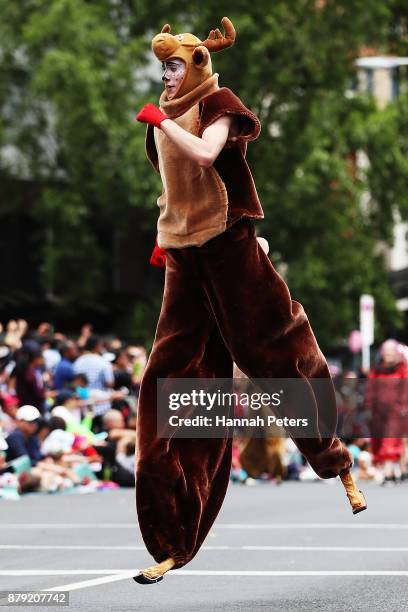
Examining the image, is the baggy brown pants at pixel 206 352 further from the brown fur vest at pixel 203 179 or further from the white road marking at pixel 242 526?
the white road marking at pixel 242 526

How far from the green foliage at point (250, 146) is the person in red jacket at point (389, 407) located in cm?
1168

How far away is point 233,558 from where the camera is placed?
9664 mm

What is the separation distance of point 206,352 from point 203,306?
7.8 inches

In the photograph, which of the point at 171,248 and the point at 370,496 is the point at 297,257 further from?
the point at 171,248

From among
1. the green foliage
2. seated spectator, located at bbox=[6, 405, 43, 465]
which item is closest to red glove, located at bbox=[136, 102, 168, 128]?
seated spectator, located at bbox=[6, 405, 43, 465]

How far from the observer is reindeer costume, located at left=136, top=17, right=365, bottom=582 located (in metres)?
6.71

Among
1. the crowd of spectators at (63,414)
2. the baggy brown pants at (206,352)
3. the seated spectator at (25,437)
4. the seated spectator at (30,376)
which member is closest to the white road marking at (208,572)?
the baggy brown pants at (206,352)

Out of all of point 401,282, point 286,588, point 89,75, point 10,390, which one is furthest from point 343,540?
point 401,282

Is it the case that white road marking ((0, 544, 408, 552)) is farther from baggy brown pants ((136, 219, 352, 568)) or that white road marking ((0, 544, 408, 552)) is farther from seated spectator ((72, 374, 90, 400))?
seated spectator ((72, 374, 90, 400))

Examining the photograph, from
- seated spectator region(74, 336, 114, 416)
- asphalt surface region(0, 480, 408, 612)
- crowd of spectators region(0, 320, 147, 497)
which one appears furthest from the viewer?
seated spectator region(74, 336, 114, 416)

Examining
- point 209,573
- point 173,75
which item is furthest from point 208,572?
point 173,75

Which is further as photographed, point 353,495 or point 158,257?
point 158,257

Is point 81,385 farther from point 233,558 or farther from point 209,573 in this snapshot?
point 209,573

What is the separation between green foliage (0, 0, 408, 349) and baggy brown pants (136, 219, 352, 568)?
2520 cm
